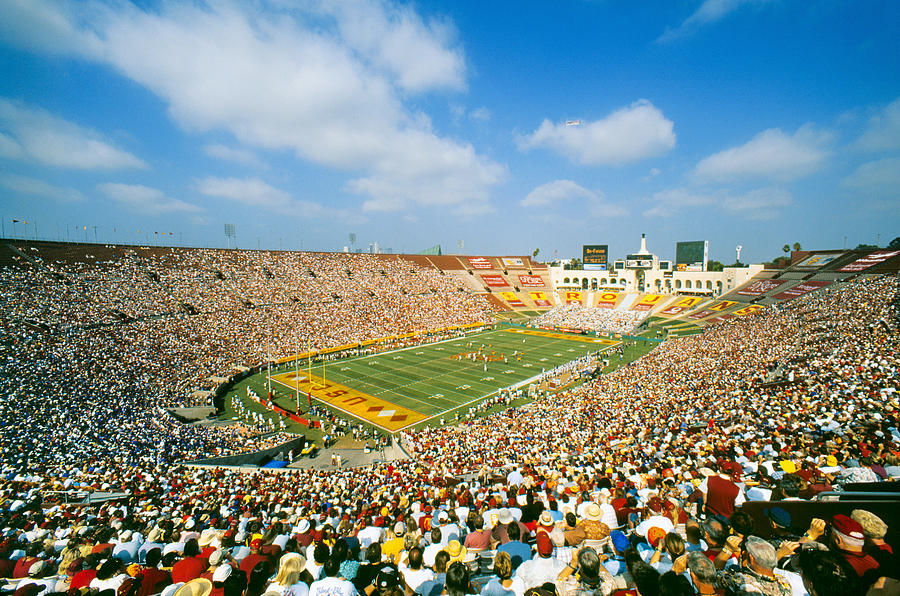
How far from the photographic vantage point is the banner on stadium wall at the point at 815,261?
6266 cm

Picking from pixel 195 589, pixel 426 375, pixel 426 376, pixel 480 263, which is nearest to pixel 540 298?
pixel 480 263

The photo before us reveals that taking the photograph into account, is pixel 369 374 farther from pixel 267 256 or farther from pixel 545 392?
pixel 267 256

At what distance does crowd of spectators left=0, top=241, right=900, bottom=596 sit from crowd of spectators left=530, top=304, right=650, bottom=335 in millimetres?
33097

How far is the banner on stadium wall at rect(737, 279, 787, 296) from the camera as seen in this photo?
61169 mm

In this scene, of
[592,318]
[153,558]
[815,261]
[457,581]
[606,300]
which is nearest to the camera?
[457,581]

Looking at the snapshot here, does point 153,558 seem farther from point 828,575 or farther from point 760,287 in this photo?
point 760,287

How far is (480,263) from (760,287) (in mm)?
50180

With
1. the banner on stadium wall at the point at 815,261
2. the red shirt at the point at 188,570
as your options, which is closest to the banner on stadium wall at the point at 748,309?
the banner on stadium wall at the point at 815,261

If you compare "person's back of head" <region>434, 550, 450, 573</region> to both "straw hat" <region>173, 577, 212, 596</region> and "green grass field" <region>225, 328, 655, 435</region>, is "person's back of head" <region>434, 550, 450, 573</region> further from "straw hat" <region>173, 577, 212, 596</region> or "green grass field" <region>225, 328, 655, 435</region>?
"green grass field" <region>225, 328, 655, 435</region>

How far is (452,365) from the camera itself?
4034cm

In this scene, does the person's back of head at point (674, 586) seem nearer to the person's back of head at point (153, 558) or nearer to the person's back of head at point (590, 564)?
the person's back of head at point (590, 564)

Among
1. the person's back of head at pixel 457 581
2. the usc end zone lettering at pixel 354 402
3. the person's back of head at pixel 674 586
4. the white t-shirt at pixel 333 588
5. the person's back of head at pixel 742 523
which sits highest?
the person's back of head at pixel 674 586

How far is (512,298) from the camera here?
253 ft

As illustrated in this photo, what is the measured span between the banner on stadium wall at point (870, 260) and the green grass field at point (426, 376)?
32410 millimetres
